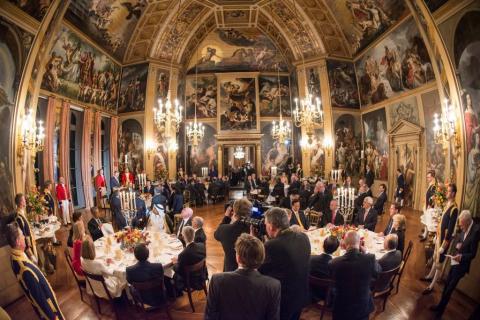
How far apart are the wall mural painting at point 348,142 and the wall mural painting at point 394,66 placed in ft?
3.90

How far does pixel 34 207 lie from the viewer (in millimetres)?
6445

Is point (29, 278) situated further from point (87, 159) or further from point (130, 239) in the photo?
point (87, 159)

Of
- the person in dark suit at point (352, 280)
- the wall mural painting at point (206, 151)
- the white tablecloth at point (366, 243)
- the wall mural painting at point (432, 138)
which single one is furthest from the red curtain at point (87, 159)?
the wall mural painting at point (432, 138)

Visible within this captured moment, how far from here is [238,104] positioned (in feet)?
62.6

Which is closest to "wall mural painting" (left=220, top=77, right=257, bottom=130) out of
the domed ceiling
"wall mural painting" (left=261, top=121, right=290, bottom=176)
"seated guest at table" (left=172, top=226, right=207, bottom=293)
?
"wall mural painting" (left=261, top=121, right=290, bottom=176)

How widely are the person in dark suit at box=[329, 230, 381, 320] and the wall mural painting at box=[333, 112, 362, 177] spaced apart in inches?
508

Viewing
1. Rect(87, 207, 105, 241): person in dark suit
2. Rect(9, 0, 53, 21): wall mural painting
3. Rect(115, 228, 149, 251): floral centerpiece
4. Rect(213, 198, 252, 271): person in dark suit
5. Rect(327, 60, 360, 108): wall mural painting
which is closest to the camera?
Rect(213, 198, 252, 271): person in dark suit

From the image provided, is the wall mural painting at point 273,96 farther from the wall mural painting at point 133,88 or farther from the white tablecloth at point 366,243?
the white tablecloth at point 366,243

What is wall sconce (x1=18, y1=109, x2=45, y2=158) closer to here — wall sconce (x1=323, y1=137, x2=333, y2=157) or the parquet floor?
the parquet floor

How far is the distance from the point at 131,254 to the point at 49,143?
798cm

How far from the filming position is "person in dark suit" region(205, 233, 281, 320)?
2182 millimetres

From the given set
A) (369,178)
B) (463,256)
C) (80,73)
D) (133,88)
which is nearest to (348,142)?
(369,178)

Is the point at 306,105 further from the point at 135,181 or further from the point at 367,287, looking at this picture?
the point at 135,181

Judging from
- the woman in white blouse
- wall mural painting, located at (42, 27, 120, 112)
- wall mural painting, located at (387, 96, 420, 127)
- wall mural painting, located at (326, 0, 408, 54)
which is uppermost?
wall mural painting, located at (326, 0, 408, 54)
